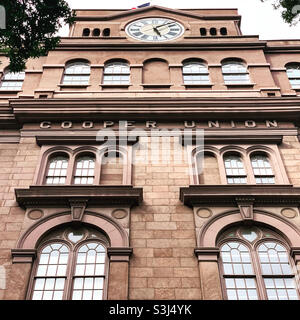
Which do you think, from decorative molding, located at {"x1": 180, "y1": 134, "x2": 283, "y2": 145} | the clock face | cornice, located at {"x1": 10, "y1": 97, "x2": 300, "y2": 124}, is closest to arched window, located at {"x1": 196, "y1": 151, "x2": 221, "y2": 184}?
decorative molding, located at {"x1": 180, "y1": 134, "x2": 283, "y2": 145}

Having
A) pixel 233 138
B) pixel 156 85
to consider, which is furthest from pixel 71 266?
pixel 156 85

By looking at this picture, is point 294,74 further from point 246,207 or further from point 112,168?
point 112,168

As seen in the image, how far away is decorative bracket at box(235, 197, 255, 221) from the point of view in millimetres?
14430

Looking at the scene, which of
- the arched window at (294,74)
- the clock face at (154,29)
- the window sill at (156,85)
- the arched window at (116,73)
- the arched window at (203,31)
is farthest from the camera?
the arched window at (203,31)

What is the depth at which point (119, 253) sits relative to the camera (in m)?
13.3

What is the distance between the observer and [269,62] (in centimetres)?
2247

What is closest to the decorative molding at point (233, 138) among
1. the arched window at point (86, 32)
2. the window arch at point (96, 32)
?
the window arch at point (96, 32)

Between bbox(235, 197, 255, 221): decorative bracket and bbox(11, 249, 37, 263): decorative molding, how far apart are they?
630 centimetres

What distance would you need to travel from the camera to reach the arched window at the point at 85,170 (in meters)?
16.1

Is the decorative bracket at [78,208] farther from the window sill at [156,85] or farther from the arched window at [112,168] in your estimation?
the window sill at [156,85]

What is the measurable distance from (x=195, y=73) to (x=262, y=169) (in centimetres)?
676

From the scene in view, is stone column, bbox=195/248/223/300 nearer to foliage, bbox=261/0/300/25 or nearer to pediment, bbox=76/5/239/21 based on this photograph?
foliage, bbox=261/0/300/25

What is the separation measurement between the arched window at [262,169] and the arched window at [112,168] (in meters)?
4.65
